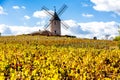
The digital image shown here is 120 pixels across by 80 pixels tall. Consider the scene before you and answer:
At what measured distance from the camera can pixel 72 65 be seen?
46.2ft

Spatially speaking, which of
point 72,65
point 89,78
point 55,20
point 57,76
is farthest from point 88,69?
point 55,20

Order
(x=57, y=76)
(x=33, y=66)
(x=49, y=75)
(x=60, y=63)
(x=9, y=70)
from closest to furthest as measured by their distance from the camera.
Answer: (x=57, y=76) → (x=49, y=75) → (x=9, y=70) → (x=33, y=66) → (x=60, y=63)

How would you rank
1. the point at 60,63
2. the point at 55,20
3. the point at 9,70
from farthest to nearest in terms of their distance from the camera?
1. the point at 55,20
2. the point at 60,63
3. the point at 9,70

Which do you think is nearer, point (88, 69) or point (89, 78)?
point (89, 78)

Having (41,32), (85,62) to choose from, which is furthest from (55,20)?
(85,62)

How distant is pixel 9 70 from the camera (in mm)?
13289

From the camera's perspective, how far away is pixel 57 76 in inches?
419

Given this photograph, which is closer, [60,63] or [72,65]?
[72,65]

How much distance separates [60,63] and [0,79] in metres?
4.52

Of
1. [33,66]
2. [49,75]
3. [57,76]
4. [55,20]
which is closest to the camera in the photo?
[57,76]

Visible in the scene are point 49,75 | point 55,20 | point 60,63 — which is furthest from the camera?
point 55,20

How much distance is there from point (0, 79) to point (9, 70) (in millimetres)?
2392

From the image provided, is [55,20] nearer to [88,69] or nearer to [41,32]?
[41,32]

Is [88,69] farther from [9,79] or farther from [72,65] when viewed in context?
[9,79]
